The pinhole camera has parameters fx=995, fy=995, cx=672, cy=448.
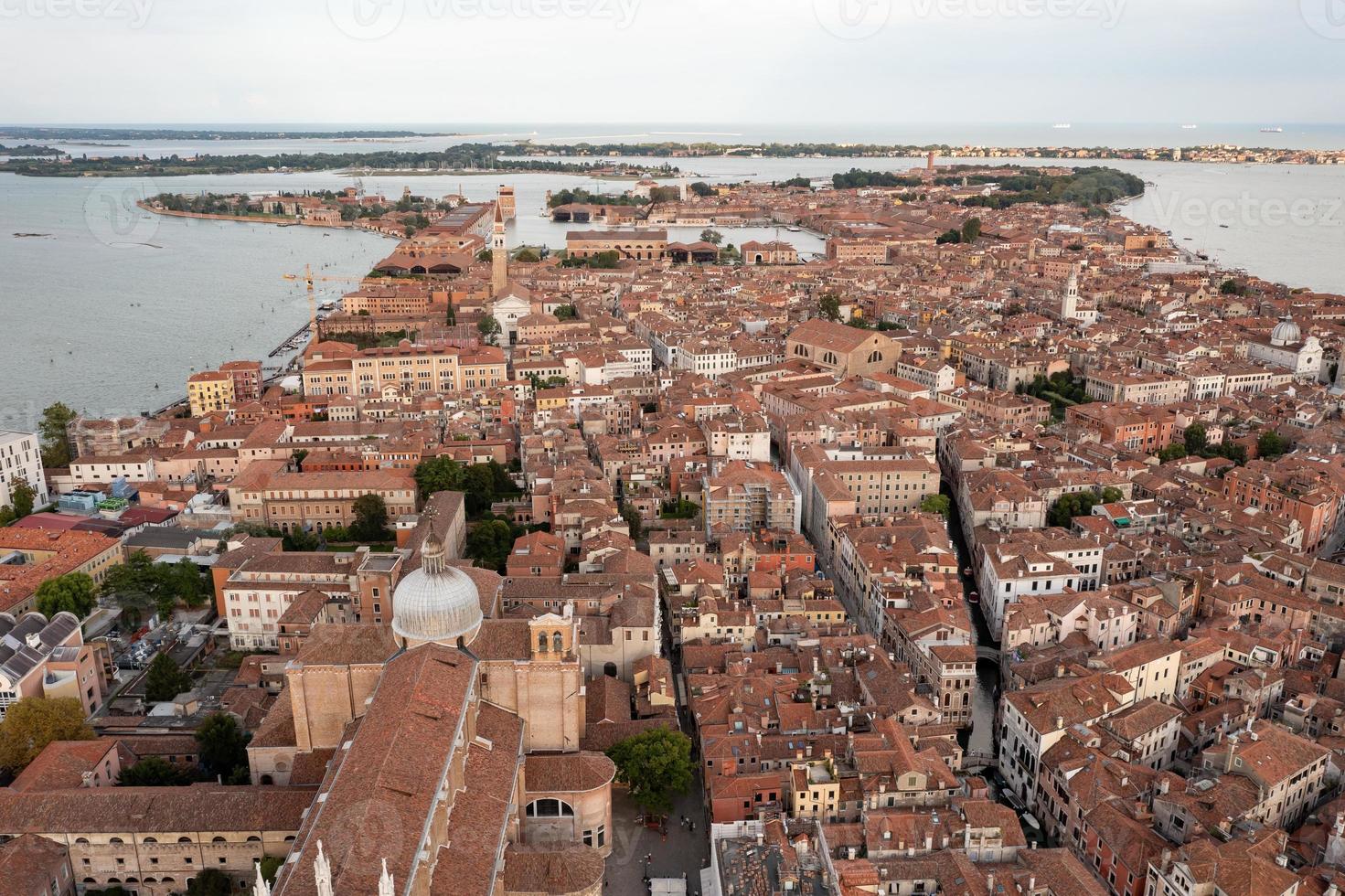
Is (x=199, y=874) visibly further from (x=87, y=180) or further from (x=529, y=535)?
(x=87, y=180)

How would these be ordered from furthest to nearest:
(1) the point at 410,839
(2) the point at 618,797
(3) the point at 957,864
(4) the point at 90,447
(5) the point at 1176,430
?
(5) the point at 1176,430, (4) the point at 90,447, (2) the point at 618,797, (3) the point at 957,864, (1) the point at 410,839

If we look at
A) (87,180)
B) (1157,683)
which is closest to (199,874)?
(1157,683)

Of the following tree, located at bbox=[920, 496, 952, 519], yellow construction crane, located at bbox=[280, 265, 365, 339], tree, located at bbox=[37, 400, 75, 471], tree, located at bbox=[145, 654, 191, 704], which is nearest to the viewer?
tree, located at bbox=[145, 654, 191, 704]

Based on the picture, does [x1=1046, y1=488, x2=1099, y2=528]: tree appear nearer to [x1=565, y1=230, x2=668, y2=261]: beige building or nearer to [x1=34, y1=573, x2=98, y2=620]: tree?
[x1=34, y1=573, x2=98, y2=620]: tree

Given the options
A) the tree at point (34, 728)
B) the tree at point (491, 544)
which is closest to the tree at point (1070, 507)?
the tree at point (491, 544)

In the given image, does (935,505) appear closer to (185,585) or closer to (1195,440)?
(1195,440)

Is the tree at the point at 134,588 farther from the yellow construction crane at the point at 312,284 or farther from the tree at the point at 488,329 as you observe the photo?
the yellow construction crane at the point at 312,284

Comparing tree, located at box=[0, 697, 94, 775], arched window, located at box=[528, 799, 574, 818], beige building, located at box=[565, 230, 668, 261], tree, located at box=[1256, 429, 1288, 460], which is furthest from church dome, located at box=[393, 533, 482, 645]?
beige building, located at box=[565, 230, 668, 261]
